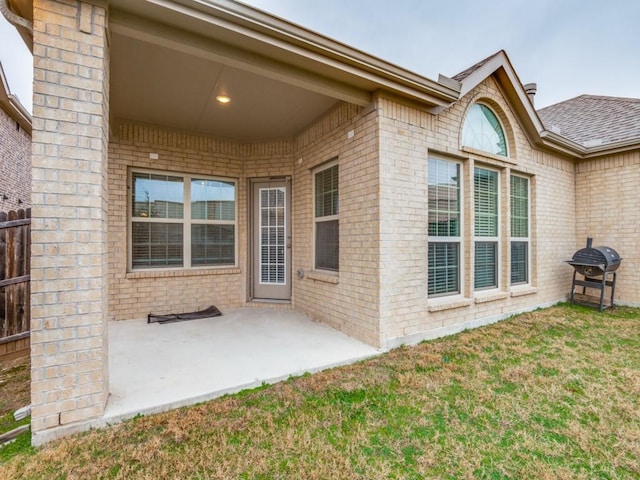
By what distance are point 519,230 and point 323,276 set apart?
12.1 feet

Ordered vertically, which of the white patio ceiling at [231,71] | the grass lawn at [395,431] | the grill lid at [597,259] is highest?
the white patio ceiling at [231,71]

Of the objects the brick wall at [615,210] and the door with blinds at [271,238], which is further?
the brick wall at [615,210]

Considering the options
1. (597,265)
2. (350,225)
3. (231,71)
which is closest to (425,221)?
(350,225)

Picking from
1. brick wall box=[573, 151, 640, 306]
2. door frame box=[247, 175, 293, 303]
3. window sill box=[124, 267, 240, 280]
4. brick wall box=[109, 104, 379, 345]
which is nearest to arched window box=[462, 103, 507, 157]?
brick wall box=[109, 104, 379, 345]

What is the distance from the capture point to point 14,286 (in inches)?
134

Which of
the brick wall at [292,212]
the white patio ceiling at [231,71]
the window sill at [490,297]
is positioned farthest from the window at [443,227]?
the brick wall at [292,212]

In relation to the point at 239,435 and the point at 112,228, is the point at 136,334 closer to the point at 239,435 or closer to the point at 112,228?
the point at 112,228

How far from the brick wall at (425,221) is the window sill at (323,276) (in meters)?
0.89

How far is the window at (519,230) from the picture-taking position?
520cm

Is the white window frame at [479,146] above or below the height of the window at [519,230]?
above

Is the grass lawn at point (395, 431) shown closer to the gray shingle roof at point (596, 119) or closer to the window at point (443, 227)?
the window at point (443, 227)

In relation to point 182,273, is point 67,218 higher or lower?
higher

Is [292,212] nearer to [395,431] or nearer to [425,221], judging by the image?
[425,221]

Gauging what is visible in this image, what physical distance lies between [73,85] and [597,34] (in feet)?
50.5
